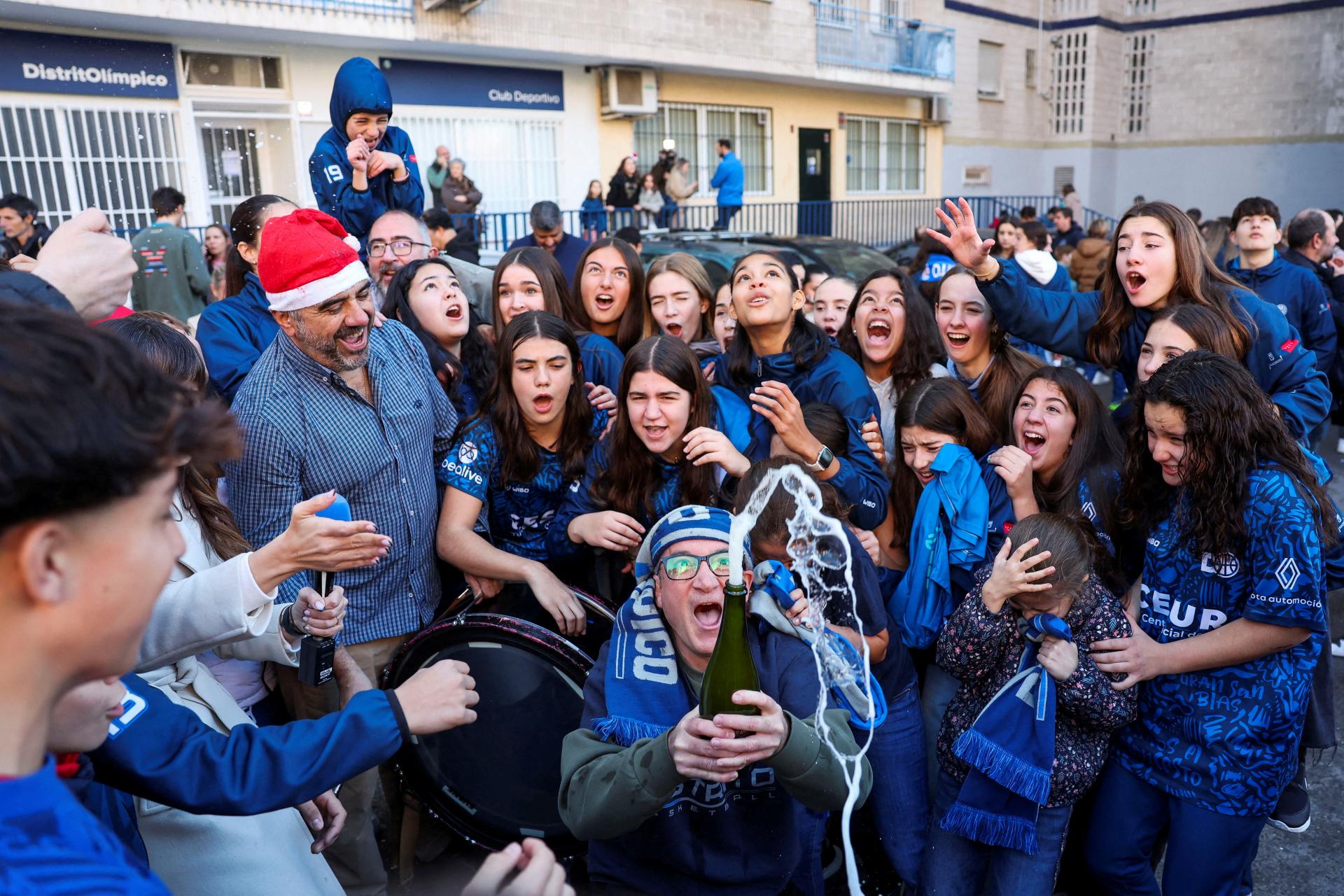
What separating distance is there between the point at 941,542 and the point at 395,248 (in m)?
2.98

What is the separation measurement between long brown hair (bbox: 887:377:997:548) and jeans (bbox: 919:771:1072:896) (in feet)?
2.96

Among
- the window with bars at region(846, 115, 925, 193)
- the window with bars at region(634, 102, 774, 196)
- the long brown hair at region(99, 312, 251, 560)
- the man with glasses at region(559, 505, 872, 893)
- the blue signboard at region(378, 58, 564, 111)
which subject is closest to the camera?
the man with glasses at region(559, 505, 872, 893)

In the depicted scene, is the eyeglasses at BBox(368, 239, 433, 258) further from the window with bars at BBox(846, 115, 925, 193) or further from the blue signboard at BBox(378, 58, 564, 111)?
the window with bars at BBox(846, 115, 925, 193)

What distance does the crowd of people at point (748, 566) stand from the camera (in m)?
1.92

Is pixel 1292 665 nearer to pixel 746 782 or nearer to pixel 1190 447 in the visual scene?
pixel 1190 447

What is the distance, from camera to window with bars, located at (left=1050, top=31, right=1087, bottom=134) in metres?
27.6

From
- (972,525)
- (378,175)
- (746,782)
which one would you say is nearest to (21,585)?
(746,782)

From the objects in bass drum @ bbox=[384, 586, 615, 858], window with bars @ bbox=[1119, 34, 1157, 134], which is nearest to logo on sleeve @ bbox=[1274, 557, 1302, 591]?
bass drum @ bbox=[384, 586, 615, 858]

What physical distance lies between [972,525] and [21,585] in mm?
2649

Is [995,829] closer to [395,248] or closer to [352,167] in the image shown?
[395,248]

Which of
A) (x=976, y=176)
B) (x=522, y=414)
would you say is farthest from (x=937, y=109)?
(x=522, y=414)

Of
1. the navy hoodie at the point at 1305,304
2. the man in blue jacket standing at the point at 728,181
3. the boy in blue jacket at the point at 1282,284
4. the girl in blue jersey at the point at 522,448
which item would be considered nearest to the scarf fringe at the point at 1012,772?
the girl in blue jersey at the point at 522,448

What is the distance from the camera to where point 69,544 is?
97cm

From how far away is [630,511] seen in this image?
10.2 feet
